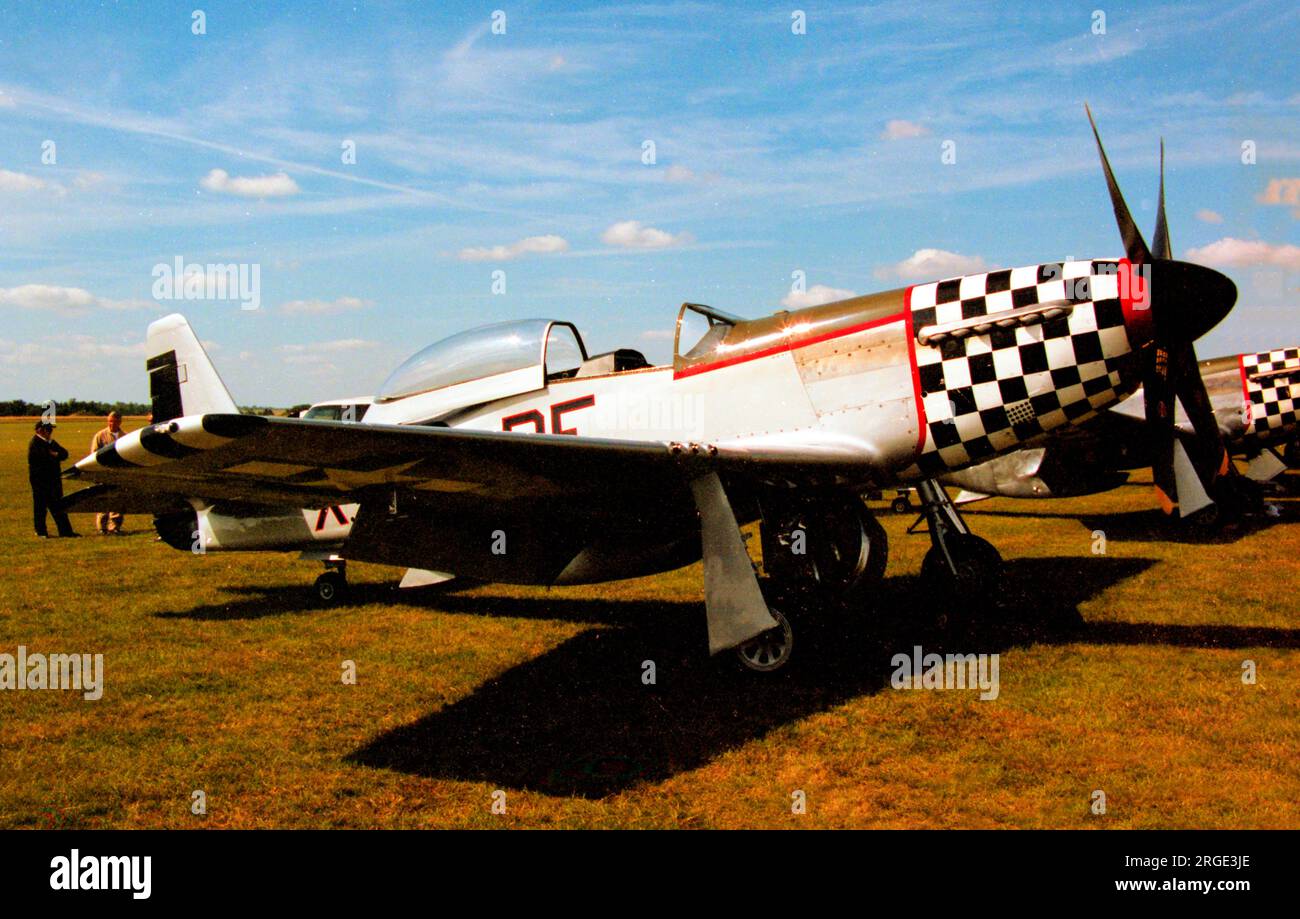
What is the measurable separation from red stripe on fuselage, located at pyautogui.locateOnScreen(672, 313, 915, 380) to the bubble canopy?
3.68 feet

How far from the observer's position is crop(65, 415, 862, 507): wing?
3641 mm

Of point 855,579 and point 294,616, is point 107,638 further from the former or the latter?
point 855,579

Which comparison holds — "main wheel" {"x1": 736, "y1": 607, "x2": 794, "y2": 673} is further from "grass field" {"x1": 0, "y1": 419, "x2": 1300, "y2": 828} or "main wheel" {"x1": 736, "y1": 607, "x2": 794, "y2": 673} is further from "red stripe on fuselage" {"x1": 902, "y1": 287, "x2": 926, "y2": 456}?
"red stripe on fuselage" {"x1": 902, "y1": 287, "x2": 926, "y2": 456}

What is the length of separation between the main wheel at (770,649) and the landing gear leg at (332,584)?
15.7 feet

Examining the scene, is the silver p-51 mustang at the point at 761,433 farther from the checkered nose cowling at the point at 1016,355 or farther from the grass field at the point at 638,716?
the grass field at the point at 638,716

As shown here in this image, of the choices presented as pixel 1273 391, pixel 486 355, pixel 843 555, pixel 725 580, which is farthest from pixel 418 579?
pixel 1273 391

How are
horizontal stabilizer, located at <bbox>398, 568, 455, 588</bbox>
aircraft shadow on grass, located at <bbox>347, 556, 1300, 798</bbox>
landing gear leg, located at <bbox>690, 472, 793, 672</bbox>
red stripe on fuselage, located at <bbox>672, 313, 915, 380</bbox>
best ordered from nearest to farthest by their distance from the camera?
aircraft shadow on grass, located at <bbox>347, 556, 1300, 798</bbox> < landing gear leg, located at <bbox>690, 472, 793, 672</bbox> < red stripe on fuselage, located at <bbox>672, 313, 915, 380</bbox> < horizontal stabilizer, located at <bbox>398, 568, 455, 588</bbox>

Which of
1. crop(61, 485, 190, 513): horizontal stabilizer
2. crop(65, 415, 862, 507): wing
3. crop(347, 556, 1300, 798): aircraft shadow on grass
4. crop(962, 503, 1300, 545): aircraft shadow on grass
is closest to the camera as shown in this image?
crop(65, 415, 862, 507): wing

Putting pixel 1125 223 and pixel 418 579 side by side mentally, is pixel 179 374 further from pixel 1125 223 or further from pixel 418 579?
pixel 1125 223

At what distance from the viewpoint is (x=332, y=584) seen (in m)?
8.86

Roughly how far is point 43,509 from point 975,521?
14905 millimetres

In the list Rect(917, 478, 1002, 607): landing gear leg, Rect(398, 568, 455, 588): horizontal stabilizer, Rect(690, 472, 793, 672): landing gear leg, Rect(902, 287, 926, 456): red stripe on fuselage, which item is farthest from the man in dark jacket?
Rect(902, 287, 926, 456): red stripe on fuselage

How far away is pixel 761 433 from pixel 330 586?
500 cm

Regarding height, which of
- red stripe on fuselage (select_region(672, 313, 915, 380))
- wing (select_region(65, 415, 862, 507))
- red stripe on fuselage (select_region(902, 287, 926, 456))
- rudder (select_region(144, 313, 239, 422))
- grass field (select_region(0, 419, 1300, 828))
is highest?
rudder (select_region(144, 313, 239, 422))
